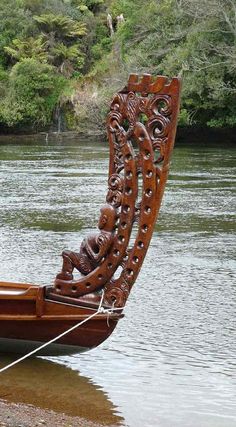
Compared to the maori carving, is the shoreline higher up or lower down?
lower down

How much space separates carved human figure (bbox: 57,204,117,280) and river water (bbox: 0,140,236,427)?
3.12 ft

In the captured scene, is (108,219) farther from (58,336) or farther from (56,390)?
(56,390)

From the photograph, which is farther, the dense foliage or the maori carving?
the dense foliage

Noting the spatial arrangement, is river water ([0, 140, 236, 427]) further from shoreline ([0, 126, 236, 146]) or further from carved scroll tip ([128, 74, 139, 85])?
shoreline ([0, 126, 236, 146])

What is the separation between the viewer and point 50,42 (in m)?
52.9

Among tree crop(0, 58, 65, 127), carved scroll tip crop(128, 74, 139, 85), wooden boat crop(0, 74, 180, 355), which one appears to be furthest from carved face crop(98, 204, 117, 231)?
tree crop(0, 58, 65, 127)

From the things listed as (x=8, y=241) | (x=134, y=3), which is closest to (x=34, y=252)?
(x=8, y=241)

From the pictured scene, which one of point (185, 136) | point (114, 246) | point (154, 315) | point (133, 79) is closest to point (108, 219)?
point (114, 246)

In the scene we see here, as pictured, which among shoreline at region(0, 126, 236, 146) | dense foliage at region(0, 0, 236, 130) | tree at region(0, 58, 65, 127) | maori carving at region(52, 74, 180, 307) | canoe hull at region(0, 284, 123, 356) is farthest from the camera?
tree at region(0, 58, 65, 127)

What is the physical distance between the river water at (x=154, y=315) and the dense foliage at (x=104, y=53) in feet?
57.4

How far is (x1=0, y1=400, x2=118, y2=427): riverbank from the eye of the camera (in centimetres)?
649

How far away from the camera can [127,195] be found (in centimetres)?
754

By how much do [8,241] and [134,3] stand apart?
34.2 m

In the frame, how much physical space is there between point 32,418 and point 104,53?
49.0 metres
